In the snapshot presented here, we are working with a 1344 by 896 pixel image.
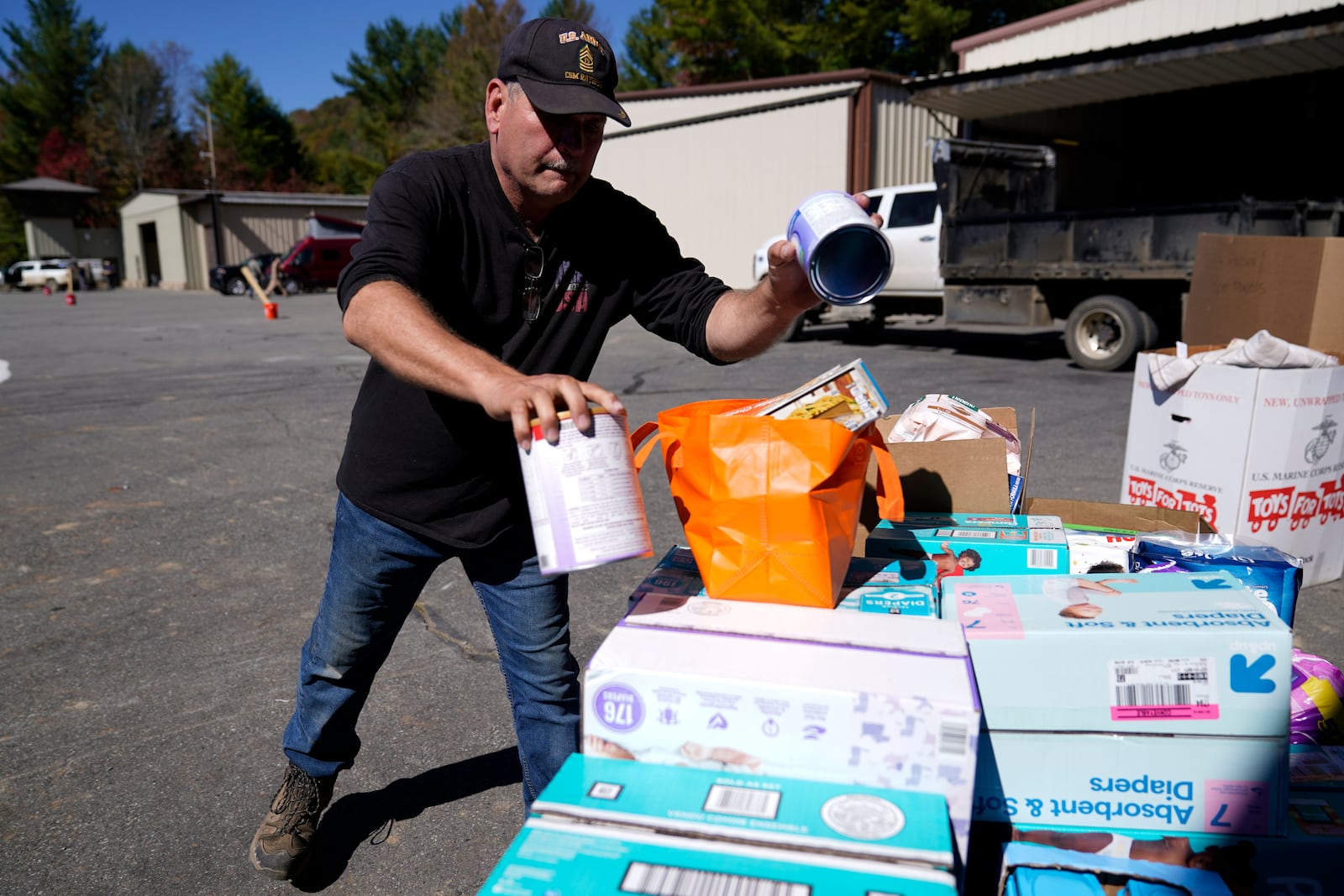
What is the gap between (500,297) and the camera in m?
1.98

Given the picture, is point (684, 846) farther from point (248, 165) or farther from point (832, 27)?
Result: point (248, 165)

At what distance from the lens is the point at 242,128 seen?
58.3m

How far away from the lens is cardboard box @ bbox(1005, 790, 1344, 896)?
1537 mm

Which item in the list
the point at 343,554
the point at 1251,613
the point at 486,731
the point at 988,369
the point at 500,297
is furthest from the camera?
the point at 988,369

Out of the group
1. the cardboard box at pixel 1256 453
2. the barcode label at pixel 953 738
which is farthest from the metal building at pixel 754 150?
the barcode label at pixel 953 738

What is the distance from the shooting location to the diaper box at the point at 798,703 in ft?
4.33

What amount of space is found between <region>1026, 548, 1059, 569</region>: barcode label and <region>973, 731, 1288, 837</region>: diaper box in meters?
0.64

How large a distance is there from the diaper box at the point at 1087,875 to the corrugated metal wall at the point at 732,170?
52.5 feet

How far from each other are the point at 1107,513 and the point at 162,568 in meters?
4.07

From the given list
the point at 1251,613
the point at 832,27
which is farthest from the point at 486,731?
the point at 832,27

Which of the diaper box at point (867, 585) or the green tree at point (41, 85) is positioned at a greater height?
the green tree at point (41, 85)

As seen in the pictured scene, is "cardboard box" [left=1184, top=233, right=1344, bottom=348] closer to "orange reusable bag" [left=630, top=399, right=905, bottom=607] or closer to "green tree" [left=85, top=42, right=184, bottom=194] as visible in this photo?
"orange reusable bag" [left=630, top=399, right=905, bottom=607]

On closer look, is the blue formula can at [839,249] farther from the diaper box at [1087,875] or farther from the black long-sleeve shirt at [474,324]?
the diaper box at [1087,875]

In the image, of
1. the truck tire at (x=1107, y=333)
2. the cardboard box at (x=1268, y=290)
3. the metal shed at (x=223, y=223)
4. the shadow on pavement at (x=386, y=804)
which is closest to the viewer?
the shadow on pavement at (x=386, y=804)
